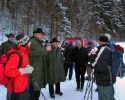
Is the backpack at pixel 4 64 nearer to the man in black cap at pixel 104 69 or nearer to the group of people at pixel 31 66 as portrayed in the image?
the group of people at pixel 31 66

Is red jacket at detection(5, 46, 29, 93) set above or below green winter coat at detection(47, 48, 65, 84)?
above

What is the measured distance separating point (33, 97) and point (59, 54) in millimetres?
2173

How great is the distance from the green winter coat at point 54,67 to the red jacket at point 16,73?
3760 millimetres

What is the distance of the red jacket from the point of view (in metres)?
5.36

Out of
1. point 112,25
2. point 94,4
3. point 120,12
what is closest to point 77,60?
point 94,4

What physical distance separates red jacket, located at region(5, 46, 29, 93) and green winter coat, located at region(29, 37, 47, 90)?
2.04 metres

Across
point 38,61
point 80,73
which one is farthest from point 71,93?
point 38,61

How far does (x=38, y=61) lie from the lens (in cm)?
807

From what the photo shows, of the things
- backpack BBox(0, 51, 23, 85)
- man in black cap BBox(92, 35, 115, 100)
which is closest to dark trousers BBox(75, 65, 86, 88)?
man in black cap BBox(92, 35, 115, 100)

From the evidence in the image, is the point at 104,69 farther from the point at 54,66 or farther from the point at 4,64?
the point at 54,66

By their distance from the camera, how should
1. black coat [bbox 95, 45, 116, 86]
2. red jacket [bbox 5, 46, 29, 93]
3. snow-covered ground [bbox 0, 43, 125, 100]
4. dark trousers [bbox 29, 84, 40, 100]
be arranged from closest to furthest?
red jacket [bbox 5, 46, 29, 93], black coat [bbox 95, 45, 116, 86], dark trousers [bbox 29, 84, 40, 100], snow-covered ground [bbox 0, 43, 125, 100]

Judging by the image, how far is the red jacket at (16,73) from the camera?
5355 mm

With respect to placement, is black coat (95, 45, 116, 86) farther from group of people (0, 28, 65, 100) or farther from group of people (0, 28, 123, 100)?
group of people (0, 28, 65, 100)

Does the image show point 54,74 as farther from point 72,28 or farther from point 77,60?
point 72,28
